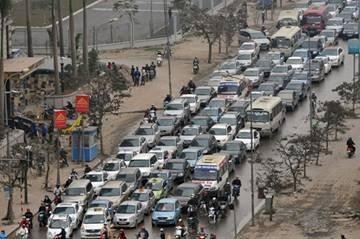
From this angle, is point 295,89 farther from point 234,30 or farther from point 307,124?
point 234,30

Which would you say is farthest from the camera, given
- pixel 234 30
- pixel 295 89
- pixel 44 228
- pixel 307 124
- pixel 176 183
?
pixel 234 30

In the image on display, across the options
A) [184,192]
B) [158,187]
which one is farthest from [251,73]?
[184,192]

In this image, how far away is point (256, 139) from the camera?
77.1 metres

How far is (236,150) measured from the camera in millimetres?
73938

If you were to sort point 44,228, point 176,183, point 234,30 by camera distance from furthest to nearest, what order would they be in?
1. point 234,30
2. point 176,183
3. point 44,228

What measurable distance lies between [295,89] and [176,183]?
68.7 feet

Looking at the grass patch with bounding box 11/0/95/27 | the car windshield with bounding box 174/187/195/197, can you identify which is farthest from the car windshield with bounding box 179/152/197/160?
the grass patch with bounding box 11/0/95/27

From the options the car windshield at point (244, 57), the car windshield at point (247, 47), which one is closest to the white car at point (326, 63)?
the car windshield at point (244, 57)

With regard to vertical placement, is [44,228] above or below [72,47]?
below

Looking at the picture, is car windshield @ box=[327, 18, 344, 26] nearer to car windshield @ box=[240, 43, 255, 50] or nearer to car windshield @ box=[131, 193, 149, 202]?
car windshield @ box=[240, 43, 255, 50]

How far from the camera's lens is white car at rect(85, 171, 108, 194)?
2677 inches

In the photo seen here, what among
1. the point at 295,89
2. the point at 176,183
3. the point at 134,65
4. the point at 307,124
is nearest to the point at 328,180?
the point at 176,183

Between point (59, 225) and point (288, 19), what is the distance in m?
57.5

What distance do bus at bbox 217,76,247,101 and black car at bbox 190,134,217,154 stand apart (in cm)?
1205
